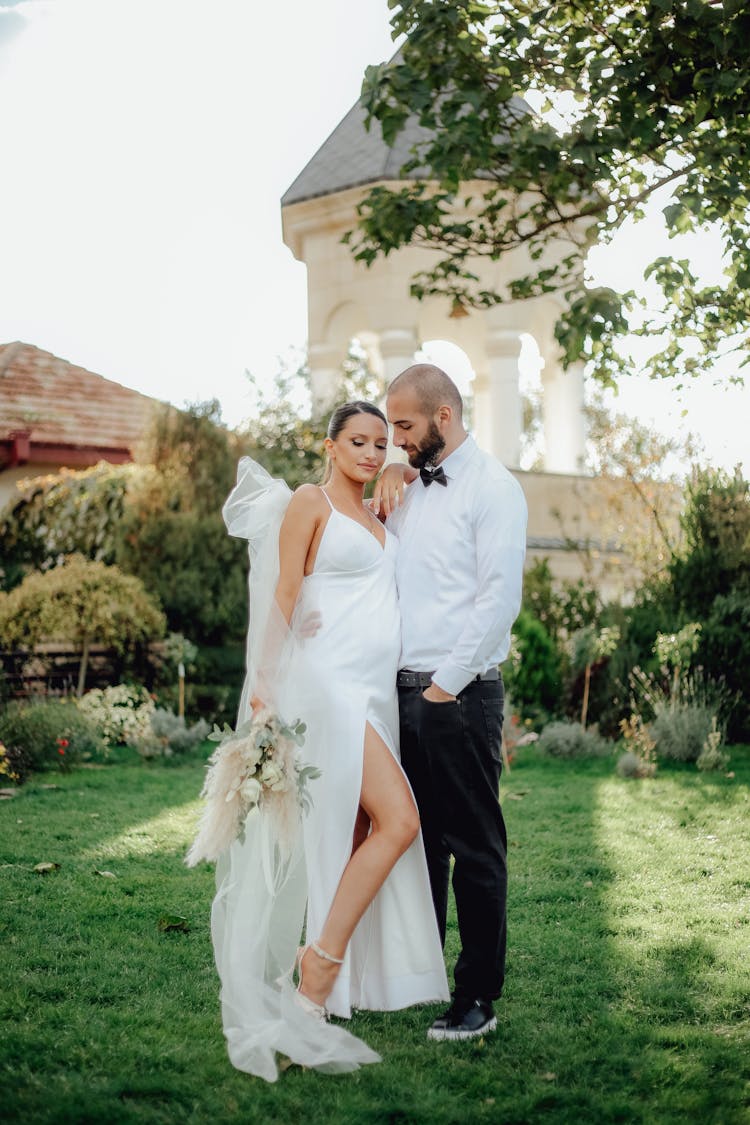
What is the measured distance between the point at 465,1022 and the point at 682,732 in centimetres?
685

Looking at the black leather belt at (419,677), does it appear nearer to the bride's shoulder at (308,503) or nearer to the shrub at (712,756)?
the bride's shoulder at (308,503)

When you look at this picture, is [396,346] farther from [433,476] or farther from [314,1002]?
[314,1002]

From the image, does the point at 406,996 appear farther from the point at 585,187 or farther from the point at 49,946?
the point at 585,187

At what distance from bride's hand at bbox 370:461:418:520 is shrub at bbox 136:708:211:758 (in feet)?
20.9

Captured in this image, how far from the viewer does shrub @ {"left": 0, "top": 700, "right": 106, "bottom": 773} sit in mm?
9812

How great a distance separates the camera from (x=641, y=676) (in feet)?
37.9

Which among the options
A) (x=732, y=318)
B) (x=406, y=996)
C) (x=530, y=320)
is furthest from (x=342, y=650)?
(x=530, y=320)

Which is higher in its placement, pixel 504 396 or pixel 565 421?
pixel 504 396

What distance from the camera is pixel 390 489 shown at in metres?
4.57

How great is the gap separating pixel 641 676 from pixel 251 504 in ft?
25.7

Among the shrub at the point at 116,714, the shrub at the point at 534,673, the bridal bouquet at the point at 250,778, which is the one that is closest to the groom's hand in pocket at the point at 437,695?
the bridal bouquet at the point at 250,778

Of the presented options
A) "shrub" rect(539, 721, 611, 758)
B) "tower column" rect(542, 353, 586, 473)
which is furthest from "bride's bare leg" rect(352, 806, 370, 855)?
"tower column" rect(542, 353, 586, 473)

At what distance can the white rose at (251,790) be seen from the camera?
3.95 metres

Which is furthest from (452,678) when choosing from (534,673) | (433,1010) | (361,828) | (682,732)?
(534,673)
